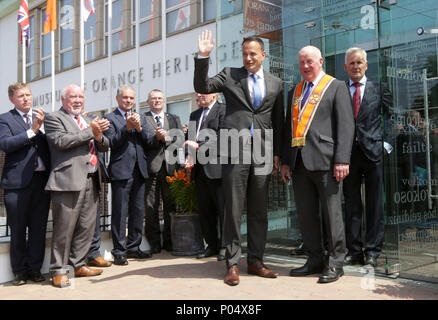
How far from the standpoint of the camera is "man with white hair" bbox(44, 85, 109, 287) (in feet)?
12.7

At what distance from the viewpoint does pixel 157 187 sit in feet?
17.4

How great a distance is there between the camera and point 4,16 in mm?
16641

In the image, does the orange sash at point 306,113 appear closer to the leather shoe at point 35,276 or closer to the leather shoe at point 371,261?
the leather shoe at point 371,261

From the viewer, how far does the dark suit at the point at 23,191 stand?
385 cm

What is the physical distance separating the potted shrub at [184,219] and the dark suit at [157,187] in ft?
0.31

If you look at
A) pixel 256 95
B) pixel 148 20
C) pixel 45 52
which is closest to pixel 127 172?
pixel 256 95

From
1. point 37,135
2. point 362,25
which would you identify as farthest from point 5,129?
point 362,25

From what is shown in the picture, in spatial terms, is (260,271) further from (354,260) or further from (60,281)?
(60,281)

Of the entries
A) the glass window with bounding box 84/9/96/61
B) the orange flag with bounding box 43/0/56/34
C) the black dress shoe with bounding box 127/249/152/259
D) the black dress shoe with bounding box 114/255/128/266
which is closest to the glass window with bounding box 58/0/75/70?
the glass window with bounding box 84/9/96/61

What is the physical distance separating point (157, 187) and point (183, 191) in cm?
34

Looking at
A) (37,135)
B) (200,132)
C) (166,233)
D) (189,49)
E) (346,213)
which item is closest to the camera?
(37,135)

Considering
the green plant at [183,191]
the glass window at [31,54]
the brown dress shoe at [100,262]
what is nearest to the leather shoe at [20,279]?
the brown dress shoe at [100,262]

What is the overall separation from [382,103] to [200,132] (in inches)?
79.7

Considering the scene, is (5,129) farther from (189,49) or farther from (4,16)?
(4,16)
